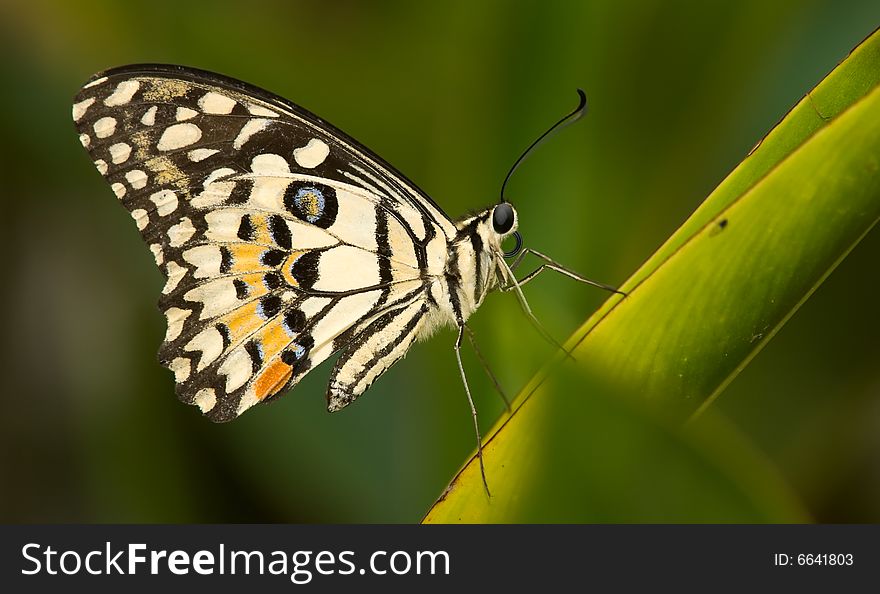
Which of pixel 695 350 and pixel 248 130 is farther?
pixel 248 130

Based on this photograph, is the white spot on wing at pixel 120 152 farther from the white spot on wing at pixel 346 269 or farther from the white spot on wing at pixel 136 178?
the white spot on wing at pixel 346 269

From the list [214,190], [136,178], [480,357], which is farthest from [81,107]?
[480,357]

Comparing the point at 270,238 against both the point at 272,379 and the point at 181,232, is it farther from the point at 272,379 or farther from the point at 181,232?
the point at 272,379

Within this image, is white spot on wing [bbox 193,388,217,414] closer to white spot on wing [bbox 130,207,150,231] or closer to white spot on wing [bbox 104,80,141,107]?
white spot on wing [bbox 130,207,150,231]

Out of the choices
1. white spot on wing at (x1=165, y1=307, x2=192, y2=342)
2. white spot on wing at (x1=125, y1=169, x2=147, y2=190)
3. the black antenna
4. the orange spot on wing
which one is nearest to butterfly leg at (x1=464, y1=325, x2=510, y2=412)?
the black antenna

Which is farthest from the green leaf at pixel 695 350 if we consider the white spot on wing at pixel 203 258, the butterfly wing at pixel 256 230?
the white spot on wing at pixel 203 258

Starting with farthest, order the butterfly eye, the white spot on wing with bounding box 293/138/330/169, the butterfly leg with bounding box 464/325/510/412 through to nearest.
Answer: the white spot on wing with bounding box 293/138/330/169
the butterfly eye
the butterfly leg with bounding box 464/325/510/412
